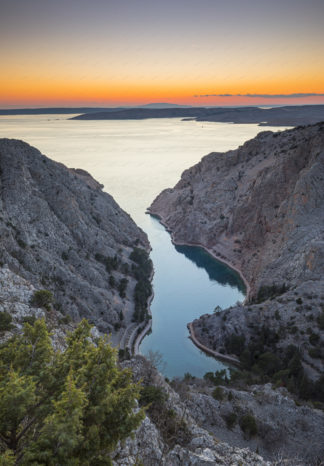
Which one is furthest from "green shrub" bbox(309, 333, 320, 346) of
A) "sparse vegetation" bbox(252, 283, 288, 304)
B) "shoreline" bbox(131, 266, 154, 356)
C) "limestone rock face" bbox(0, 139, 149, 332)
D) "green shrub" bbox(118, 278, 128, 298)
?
"green shrub" bbox(118, 278, 128, 298)

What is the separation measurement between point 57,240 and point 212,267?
109 feet

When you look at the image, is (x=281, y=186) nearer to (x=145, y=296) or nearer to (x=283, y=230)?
(x=283, y=230)

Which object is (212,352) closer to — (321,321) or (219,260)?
(321,321)

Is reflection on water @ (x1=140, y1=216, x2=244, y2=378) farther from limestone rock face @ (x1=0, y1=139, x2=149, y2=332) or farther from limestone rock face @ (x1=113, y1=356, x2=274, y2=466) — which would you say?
limestone rock face @ (x1=113, y1=356, x2=274, y2=466)

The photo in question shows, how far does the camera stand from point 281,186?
209 ft

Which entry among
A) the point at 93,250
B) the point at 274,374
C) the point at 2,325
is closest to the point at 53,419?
the point at 2,325

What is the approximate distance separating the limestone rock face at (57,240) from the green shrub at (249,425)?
62.2 ft

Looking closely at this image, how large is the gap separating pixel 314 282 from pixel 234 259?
26.4 meters

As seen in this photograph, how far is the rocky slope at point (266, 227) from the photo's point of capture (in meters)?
35.9

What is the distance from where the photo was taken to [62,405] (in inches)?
298

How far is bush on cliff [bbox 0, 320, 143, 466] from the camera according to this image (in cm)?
719

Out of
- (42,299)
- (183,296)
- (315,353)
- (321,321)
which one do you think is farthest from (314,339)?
(42,299)

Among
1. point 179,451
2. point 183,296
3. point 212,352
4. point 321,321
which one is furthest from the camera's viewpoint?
point 183,296

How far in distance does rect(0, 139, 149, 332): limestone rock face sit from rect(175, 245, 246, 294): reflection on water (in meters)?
16.9
